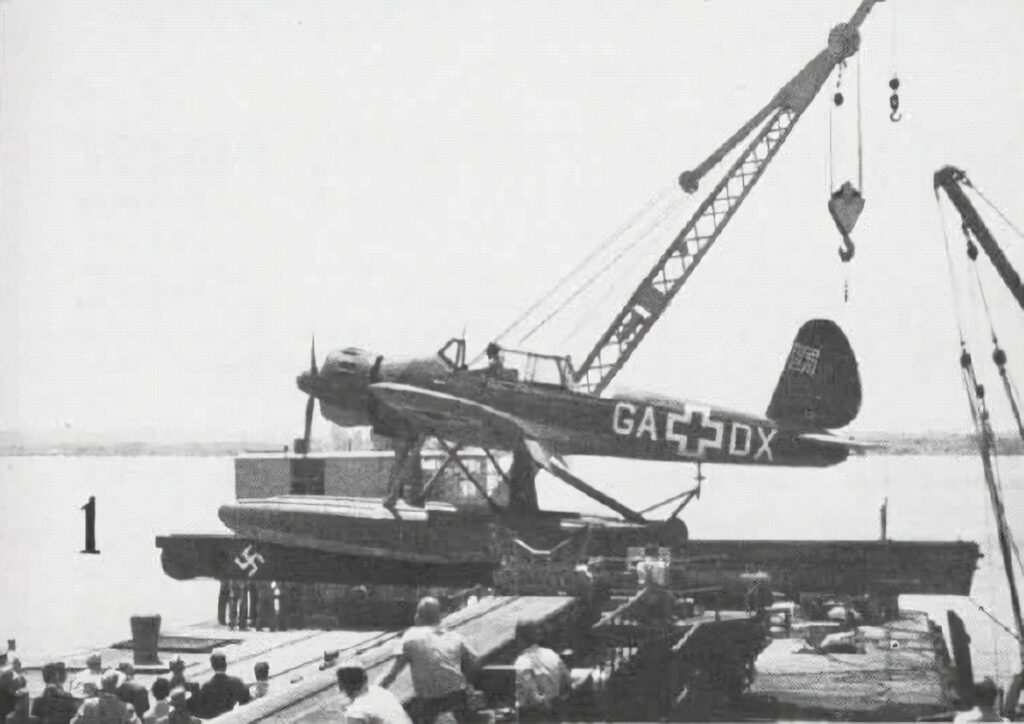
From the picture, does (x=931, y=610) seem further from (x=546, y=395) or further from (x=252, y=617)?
(x=546, y=395)

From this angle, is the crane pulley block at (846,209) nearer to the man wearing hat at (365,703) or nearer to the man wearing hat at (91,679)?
the man wearing hat at (91,679)

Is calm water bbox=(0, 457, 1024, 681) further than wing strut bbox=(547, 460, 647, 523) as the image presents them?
Yes

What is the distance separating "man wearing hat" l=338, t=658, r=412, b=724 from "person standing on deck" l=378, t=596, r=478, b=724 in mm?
1803

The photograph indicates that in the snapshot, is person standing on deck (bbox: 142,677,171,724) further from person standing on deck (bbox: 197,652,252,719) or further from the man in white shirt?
the man in white shirt

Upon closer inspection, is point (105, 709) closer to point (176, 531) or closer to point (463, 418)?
point (463, 418)

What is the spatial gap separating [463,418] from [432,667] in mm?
14676

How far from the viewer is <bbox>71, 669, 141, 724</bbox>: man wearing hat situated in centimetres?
1287

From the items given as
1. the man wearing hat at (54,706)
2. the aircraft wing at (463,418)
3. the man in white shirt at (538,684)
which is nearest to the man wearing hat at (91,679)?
the man wearing hat at (54,706)

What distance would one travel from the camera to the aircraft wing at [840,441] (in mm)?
28405

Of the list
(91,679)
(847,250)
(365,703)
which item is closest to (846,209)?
(847,250)

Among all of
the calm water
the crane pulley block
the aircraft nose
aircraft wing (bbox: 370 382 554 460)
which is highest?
the crane pulley block

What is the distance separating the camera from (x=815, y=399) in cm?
2938

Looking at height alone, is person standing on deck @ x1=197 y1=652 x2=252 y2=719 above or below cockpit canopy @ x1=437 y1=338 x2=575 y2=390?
below

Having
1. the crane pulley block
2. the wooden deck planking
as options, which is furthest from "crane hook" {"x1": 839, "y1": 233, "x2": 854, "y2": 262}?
the wooden deck planking
